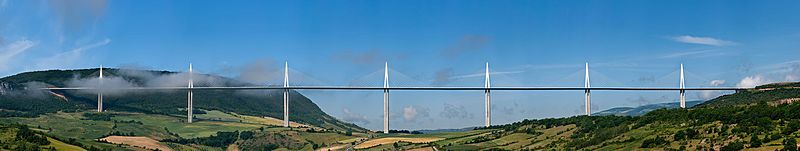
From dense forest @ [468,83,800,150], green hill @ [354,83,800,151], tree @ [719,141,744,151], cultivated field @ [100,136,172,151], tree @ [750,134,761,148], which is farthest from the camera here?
cultivated field @ [100,136,172,151]

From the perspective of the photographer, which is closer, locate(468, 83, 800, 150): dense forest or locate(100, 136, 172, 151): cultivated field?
locate(468, 83, 800, 150): dense forest

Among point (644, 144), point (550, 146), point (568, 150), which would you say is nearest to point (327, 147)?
point (550, 146)

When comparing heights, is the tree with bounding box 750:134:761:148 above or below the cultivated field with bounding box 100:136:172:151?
above

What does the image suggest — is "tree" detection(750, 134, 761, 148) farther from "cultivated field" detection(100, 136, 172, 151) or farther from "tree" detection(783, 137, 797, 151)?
"cultivated field" detection(100, 136, 172, 151)

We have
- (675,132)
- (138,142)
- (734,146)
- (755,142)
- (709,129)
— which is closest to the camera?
(755,142)

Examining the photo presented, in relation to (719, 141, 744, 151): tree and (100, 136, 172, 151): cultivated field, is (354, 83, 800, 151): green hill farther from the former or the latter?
(100, 136, 172, 151): cultivated field

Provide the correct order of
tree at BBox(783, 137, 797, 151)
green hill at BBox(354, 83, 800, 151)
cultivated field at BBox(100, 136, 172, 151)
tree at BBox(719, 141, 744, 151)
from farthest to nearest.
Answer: cultivated field at BBox(100, 136, 172, 151) < green hill at BBox(354, 83, 800, 151) < tree at BBox(719, 141, 744, 151) < tree at BBox(783, 137, 797, 151)

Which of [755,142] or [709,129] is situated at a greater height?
[709,129]

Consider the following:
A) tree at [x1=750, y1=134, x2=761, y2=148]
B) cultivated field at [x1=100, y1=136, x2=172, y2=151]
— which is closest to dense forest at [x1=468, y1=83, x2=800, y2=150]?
tree at [x1=750, y1=134, x2=761, y2=148]

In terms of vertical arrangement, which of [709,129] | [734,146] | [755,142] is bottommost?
[734,146]

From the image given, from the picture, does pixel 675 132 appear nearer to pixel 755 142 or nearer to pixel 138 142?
pixel 755 142

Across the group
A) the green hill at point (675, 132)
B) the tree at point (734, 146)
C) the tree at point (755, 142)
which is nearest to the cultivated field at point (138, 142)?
the green hill at point (675, 132)

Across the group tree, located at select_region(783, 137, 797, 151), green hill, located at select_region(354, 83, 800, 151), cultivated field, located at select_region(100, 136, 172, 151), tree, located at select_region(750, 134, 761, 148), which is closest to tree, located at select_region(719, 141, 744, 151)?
green hill, located at select_region(354, 83, 800, 151)

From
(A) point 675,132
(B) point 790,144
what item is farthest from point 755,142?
(A) point 675,132
